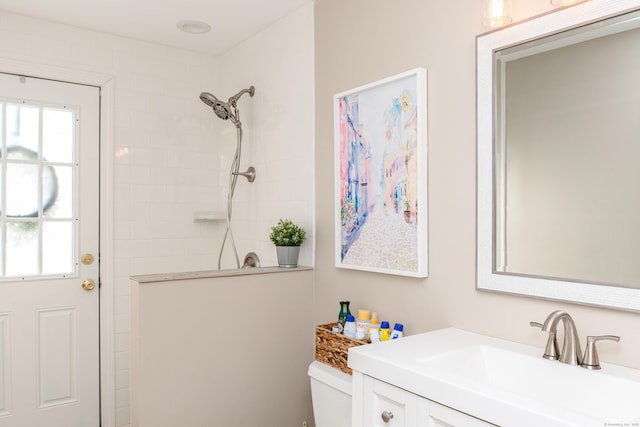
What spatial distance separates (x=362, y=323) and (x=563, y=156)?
1007 millimetres

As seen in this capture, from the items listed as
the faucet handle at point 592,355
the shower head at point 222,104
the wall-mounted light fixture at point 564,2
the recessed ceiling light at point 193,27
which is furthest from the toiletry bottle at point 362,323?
the recessed ceiling light at point 193,27

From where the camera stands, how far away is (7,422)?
261cm

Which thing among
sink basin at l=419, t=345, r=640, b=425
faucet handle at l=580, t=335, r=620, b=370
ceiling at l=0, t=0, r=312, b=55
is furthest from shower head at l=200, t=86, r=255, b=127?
faucet handle at l=580, t=335, r=620, b=370

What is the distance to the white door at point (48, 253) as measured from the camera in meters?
2.66

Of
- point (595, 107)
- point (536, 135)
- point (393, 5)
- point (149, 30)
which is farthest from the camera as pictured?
point (149, 30)

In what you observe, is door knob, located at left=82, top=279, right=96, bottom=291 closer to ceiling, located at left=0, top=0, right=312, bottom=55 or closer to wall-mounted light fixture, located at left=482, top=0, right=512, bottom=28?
ceiling, located at left=0, top=0, right=312, bottom=55

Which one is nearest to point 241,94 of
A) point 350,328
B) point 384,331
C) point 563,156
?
point 350,328

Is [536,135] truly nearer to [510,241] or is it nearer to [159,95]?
[510,241]

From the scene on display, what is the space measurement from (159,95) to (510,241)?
95.6 inches

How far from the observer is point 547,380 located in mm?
1370

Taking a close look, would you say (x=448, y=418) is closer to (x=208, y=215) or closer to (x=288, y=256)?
(x=288, y=256)

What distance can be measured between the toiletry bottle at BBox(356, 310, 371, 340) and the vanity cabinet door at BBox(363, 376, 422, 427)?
1.78ft

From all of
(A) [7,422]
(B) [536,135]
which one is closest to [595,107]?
(B) [536,135]

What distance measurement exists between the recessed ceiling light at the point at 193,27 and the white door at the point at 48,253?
2.19 ft
